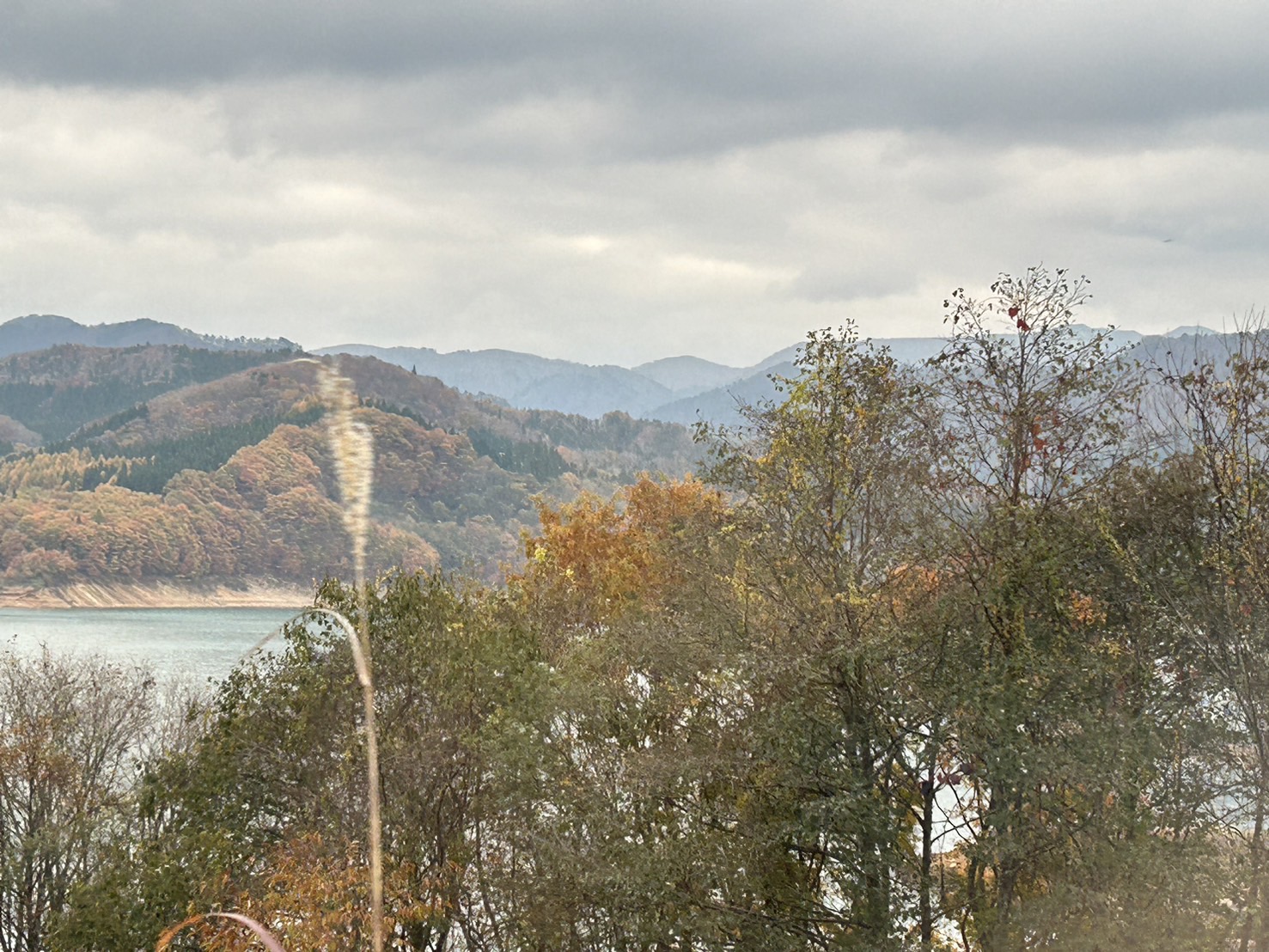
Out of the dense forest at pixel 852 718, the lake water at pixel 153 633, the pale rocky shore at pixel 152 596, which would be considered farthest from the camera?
the pale rocky shore at pixel 152 596

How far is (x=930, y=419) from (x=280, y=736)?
1281 centimetres

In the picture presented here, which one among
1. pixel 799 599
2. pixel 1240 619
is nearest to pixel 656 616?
pixel 799 599

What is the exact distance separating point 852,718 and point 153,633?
12215 centimetres

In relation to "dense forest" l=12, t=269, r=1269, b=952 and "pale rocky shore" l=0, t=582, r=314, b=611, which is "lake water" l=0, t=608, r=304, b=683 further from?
"dense forest" l=12, t=269, r=1269, b=952

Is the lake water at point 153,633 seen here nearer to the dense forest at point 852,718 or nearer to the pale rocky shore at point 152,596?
the pale rocky shore at point 152,596

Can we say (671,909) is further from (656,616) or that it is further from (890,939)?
(656,616)

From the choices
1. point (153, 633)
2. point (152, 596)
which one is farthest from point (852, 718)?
point (152, 596)

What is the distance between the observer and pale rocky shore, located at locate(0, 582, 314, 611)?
562ft

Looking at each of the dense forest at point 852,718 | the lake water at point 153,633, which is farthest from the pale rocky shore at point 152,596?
the dense forest at point 852,718

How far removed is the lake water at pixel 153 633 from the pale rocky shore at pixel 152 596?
215 cm

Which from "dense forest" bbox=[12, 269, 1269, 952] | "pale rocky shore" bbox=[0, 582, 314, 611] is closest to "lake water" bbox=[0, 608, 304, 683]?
"pale rocky shore" bbox=[0, 582, 314, 611]

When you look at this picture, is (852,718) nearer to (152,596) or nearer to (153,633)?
(153,633)

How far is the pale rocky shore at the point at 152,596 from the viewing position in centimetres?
17138

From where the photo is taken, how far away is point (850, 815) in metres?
17.1
